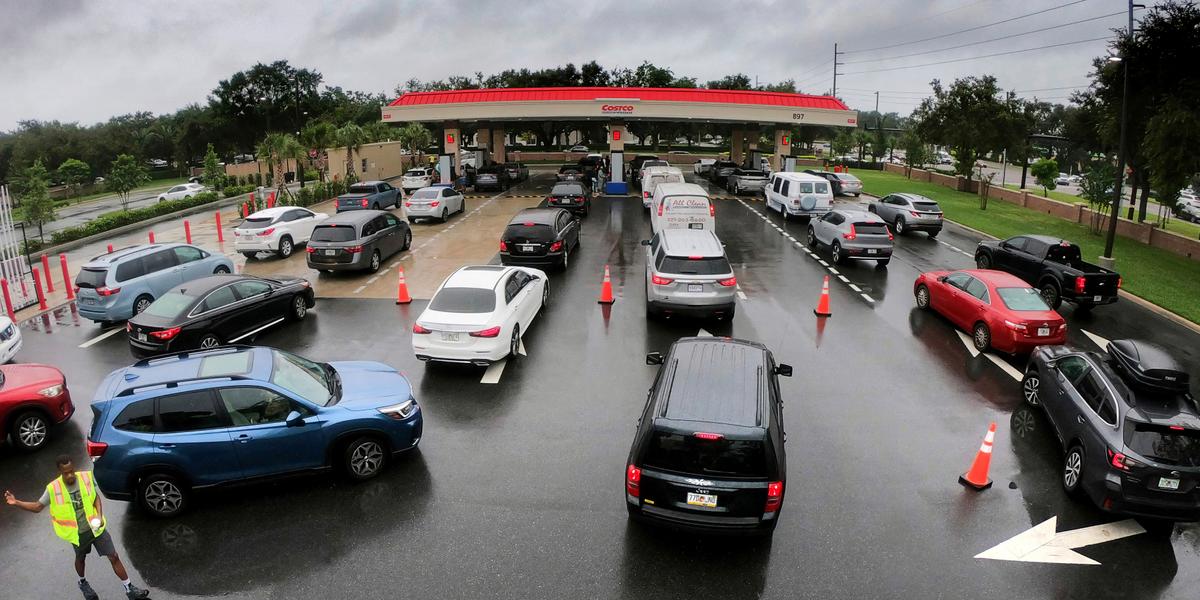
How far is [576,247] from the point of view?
23.1 meters

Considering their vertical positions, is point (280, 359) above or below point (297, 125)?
below

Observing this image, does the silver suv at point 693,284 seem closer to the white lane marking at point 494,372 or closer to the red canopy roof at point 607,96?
the white lane marking at point 494,372

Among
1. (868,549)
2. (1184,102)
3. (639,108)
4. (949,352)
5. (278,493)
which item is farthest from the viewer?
(639,108)

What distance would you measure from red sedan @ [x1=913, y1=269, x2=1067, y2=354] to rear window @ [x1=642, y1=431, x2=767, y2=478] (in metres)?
8.54

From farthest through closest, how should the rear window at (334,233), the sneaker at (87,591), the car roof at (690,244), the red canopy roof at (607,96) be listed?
the red canopy roof at (607,96) < the rear window at (334,233) < the car roof at (690,244) < the sneaker at (87,591)

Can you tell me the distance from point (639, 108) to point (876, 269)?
2030 centimetres


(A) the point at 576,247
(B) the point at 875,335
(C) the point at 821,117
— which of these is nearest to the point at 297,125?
(C) the point at 821,117

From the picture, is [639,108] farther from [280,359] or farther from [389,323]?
[280,359]

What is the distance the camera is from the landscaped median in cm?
1814

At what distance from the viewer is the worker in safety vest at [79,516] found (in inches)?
244

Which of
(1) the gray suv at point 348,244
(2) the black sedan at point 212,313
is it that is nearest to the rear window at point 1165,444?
(2) the black sedan at point 212,313

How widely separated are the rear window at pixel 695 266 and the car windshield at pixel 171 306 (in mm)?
9052

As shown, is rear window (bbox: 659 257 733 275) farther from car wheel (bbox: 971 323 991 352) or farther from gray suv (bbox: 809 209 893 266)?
gray suv (bbox: 809 209 893 266)

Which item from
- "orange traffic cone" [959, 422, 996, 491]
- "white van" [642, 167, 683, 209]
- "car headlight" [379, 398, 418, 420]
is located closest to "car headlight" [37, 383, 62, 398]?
"car headlight" [379, 398, 418, 420]
